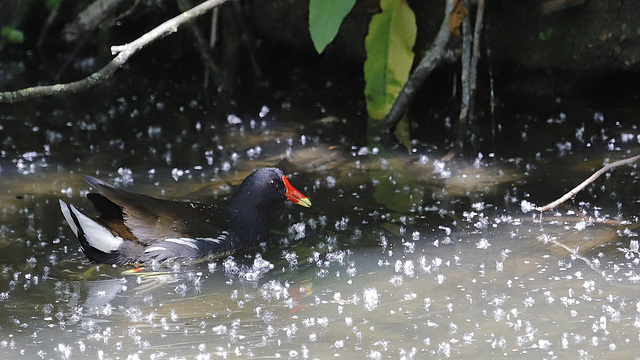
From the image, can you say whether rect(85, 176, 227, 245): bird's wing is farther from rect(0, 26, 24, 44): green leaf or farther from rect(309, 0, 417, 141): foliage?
rect(0, 26, 24, 44): green leaf

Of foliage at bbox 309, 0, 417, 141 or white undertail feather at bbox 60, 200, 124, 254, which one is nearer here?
white undertail feather at bbox 60, 200, 124, 254

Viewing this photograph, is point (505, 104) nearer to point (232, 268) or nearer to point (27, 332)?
point (232, 268)

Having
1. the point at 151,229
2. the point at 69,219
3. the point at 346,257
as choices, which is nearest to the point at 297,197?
the point at 346,257

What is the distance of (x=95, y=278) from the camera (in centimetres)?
483

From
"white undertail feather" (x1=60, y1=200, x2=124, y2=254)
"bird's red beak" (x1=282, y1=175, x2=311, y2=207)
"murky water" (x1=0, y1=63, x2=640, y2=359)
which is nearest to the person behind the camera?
"murky water" (x1=0, y1=63, x2=640, y2=359)

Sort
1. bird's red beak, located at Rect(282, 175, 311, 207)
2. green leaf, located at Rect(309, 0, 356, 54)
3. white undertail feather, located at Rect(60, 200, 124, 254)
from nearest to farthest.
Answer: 1. white undertail feather, located at Rect(60, 200, 124, 254)
2. bird's red beak, located at Rect(282, 175, 311, 207)
3. green leaf, located at Rect(309, 0, 356, 54)

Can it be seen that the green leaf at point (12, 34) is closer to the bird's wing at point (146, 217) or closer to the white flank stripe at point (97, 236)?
the bird's wing at point (146, 217)

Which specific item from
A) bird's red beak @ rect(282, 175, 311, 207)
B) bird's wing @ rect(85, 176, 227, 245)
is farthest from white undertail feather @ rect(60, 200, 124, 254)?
bird's red beak @ rect(282, 175, 311, 207)

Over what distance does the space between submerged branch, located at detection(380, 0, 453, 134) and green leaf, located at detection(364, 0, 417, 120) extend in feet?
0.67

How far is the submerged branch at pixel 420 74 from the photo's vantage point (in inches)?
270

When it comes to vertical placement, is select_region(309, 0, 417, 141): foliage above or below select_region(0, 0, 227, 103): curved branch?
above

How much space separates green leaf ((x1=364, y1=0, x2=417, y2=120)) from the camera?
7.31 metres

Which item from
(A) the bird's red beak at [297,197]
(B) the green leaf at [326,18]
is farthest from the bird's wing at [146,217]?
(B) the green leaf at [326,18]

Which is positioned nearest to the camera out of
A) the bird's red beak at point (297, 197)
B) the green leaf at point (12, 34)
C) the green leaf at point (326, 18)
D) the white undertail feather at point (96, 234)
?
the white undertail feather at point (96, 234)
